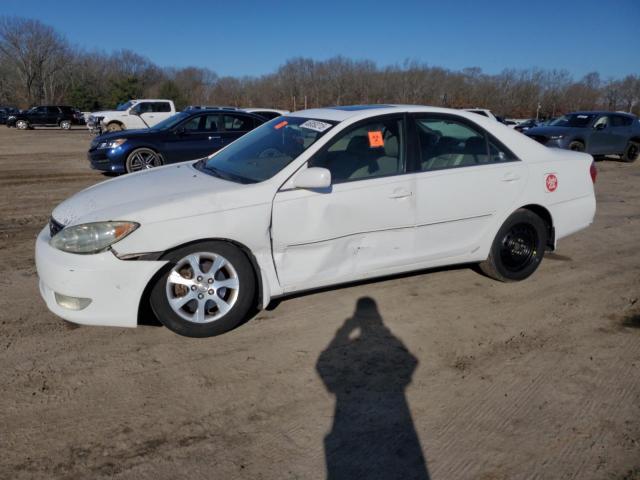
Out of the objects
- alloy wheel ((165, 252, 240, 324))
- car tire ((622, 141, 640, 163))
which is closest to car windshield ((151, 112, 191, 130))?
alloy wheel ((165, 252, 240, 324))

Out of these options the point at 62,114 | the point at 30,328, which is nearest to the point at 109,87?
the point at 62,114

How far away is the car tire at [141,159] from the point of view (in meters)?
10.3

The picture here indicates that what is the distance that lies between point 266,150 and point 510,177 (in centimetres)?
217

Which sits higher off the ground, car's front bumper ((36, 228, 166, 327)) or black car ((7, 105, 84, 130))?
black car ((7, 105, 84, 130))

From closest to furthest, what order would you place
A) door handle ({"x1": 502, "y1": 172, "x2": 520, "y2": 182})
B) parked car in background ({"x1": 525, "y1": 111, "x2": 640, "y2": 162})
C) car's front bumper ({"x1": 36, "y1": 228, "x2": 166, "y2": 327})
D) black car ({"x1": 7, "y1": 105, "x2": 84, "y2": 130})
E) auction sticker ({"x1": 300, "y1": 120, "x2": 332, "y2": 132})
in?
car's front bumper ({"x1": 36, "y1": 228, "x2": 166, "y2": 327})
auction sticker ({"x1": 300, "y1": 120, "x2": 332, "y2": 132})
door handle ({"x1": 502, "y1": 172, "x2": 520, "y2": 182})
parked car in background ({"x1": 525, "y1": 111, "x2": 640, "y2": 162})
black car ({"x1": 7, "y1": 105, "x2": 84, "y2": 130})

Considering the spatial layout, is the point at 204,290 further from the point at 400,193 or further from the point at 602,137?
the point at 602,137

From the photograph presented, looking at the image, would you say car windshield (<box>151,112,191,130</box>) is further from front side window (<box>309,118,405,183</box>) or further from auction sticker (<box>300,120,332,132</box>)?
front side window (<box>309,118,405,183</box>)

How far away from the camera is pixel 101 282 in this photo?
3.22 meters

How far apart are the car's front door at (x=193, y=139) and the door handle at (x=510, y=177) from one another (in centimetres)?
726

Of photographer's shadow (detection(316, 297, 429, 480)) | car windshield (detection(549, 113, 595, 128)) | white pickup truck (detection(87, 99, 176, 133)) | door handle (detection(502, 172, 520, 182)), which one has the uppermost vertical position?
white pickup truck (detection(87, 99, 176, 133))

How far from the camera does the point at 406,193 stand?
399 centimetres

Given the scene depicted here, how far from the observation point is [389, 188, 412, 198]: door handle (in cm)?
394

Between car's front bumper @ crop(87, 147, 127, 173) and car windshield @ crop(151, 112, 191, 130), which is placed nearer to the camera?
car's front bumper @ crop(87, 147, 127, 173)

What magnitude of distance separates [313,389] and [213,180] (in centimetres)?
181
